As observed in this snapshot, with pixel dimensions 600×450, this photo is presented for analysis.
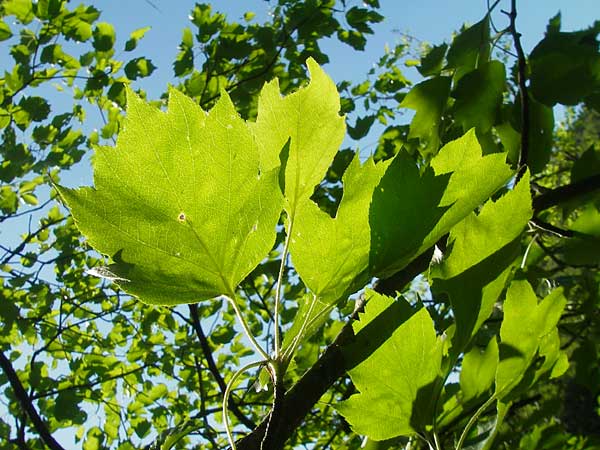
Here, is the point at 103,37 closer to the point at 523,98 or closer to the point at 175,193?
the point at 523,98

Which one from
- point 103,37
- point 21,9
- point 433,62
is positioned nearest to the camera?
point 433,62

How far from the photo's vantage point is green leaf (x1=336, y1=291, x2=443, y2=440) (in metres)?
0.45

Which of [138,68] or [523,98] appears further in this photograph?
[138,68]

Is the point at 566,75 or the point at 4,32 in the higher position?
the point at 4,32

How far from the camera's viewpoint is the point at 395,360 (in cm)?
45

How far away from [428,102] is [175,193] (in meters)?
0.93

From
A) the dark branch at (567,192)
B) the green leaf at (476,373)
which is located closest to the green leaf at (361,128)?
the dark branch at (567,192)

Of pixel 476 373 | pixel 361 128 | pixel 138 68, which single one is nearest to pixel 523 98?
pixel 476 373

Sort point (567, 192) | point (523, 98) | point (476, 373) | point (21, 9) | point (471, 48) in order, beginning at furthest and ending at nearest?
point (21, 9), point (471, 48), point (523, 98), point (567, 192), point (476, 373)

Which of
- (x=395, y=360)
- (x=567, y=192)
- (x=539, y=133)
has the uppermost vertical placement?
(x=539, y=133)

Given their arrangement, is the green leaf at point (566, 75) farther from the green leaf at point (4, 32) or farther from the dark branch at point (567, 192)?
the green leaf at point (4, 32)

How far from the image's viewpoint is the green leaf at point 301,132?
440 millimetres

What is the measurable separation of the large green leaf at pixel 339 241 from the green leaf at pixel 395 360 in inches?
1.2

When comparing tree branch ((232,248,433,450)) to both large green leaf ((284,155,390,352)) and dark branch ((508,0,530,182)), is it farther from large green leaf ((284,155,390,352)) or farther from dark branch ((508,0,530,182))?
dark branch ((508,0,530,182))
